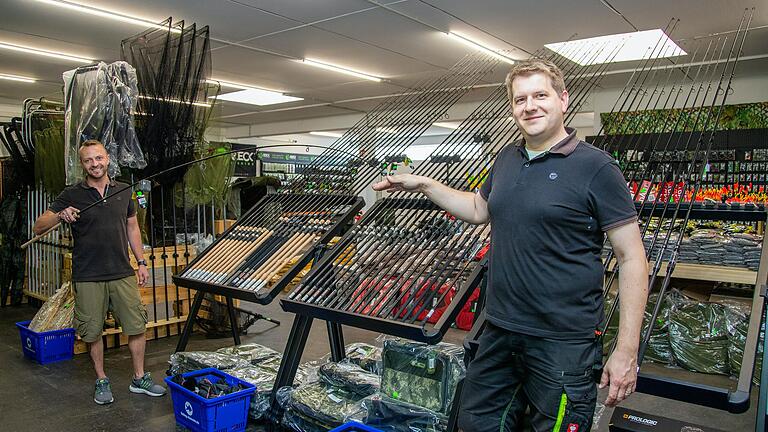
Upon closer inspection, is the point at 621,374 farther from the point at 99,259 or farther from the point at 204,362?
the point at 99,259

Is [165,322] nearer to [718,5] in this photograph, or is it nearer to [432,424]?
[432,424]

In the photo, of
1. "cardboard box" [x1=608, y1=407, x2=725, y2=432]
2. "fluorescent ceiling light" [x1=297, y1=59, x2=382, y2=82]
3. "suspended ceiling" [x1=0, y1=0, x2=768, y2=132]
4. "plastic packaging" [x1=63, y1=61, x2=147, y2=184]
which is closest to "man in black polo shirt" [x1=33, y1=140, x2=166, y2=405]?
"plastic packaging" [x1=63, y1=61, x2=147, y2=184]

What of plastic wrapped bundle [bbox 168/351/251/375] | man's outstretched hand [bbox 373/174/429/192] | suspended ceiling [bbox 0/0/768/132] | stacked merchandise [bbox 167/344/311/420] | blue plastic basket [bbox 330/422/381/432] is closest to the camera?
man's outstretched hand [bbox 373/174/429/192]

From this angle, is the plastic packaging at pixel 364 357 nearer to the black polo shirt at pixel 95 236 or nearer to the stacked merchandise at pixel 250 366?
the stacked merchandise at pixel 250 366

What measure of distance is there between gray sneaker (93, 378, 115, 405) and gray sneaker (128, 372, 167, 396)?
15cm

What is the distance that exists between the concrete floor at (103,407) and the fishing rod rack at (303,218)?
1.73ft

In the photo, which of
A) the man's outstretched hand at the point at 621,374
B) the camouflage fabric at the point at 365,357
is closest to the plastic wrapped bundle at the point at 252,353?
the camouflage fabric at the point at 365,357

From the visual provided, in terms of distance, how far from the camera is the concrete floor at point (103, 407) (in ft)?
10.3

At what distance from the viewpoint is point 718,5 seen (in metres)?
4.76

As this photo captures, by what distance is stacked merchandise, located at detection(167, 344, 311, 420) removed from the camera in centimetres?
300

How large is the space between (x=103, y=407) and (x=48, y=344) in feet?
3.90

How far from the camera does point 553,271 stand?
1530mm

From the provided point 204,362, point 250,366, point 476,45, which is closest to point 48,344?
point 204,362

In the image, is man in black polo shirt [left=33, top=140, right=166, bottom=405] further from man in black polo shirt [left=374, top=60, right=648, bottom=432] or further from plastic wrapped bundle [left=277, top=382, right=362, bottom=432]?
man in black polo shirt [left=374, top=60, right=648, bottom=432]
